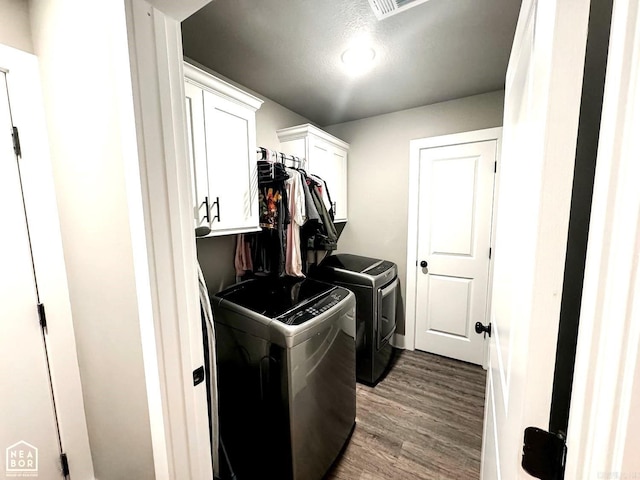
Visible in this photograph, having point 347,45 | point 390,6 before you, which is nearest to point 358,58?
point 347,45

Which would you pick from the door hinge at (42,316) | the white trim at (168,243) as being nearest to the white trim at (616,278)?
the white trim at (168,243)

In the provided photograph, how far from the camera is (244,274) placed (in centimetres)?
192

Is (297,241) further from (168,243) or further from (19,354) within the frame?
(19,354)

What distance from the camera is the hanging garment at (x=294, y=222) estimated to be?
1749 millimetres

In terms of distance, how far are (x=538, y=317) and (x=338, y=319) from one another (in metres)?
1.10

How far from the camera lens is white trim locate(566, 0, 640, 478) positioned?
269mm

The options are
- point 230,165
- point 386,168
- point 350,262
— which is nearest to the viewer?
point 230,165

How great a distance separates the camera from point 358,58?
161 cm

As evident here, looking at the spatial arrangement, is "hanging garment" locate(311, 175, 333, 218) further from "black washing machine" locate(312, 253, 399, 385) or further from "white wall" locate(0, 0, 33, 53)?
"white wall" locate(0, 0, 33, 53)

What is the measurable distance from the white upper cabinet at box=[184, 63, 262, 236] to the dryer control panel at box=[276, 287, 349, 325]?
596mm

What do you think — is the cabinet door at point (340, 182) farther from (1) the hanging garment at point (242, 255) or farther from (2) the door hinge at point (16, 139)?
(2) the door hinge at point (16, 139)

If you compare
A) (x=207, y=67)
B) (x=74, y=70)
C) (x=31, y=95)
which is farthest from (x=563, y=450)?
(x=207, y=67)

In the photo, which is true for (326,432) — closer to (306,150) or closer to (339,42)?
(306,150)

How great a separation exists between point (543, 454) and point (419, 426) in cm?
165
